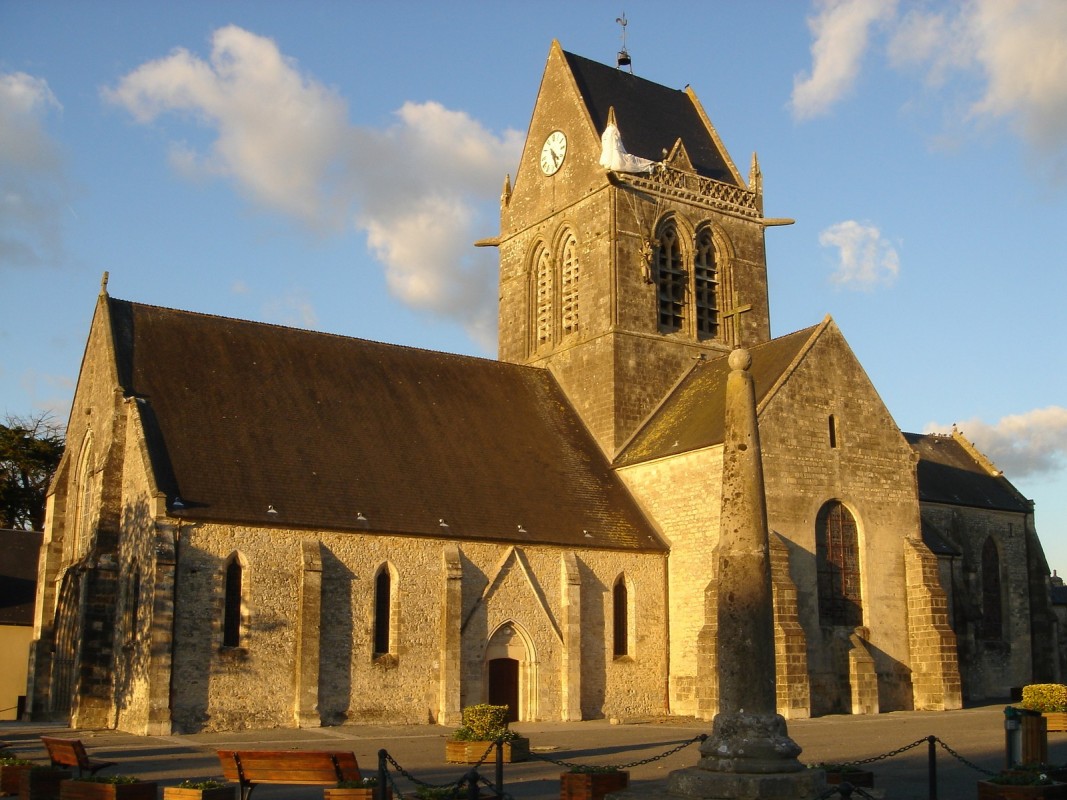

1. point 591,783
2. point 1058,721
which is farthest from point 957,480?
point 591,783

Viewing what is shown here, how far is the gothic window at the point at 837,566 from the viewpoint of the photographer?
1080 inches

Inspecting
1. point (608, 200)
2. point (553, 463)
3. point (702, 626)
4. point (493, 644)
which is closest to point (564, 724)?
point (493, 644)

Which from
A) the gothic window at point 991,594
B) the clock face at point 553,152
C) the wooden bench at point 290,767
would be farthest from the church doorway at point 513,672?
the gothic window at point 991,594

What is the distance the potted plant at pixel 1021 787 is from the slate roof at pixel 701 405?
1511 cm

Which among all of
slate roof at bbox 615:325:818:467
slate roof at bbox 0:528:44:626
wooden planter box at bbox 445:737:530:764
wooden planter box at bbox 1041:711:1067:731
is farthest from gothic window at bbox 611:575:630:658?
slate roof at bbox 0:528:44:626

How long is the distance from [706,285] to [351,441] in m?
13.7

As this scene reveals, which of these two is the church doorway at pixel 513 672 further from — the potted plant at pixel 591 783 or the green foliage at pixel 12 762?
the potted plant at pixel 591 783

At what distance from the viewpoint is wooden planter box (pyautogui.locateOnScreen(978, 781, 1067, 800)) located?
11.7 m

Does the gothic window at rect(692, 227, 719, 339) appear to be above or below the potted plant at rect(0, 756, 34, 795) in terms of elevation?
above

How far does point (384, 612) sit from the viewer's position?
81.6ft

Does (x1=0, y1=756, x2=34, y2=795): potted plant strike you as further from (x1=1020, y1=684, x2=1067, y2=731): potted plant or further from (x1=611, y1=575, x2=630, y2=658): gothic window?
(x1=1020, y1=684, x2=1067, y2=731): potted plant

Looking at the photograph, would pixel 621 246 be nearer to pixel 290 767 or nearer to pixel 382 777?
pixel 290 767

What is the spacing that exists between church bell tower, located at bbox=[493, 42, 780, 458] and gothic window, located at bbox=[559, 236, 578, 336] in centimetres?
5

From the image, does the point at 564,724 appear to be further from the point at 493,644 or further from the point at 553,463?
the point at 553,463
